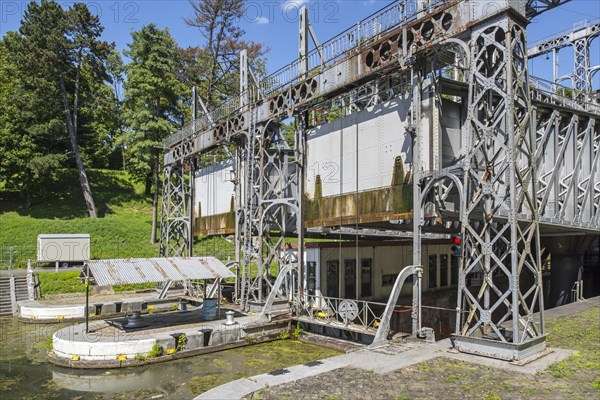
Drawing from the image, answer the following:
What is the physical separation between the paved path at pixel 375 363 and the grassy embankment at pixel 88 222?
62.0 ft

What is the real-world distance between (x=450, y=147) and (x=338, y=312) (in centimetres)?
692

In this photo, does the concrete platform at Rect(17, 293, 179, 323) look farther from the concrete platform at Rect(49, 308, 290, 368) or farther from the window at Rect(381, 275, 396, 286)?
the window at Rect(381, 275, 396, 286)

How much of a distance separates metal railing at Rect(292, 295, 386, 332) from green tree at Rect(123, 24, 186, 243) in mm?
30412

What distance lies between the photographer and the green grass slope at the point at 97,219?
3766 cm

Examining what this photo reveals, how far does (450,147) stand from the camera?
587 inches

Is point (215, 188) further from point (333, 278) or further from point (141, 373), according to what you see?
point (141, 373)

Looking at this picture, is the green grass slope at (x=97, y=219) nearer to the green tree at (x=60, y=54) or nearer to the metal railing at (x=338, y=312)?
the green tree at (x=60, y=54)

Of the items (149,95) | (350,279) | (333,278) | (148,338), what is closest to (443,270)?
(350,279)

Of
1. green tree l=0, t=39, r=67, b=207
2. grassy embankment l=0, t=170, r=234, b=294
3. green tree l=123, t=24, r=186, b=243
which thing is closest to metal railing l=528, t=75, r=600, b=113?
grassy embankment l=0, t=170, r=234, b=294

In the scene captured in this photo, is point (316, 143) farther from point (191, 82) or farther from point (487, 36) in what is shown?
point (191, 82)

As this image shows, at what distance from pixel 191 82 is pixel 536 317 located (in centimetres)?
4374

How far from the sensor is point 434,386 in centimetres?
939

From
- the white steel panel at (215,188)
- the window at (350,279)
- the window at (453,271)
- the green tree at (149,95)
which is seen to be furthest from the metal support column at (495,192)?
the green tree at (149,95)

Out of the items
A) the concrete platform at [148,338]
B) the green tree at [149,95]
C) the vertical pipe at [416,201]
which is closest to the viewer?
the vertical pipe at [416,201]
